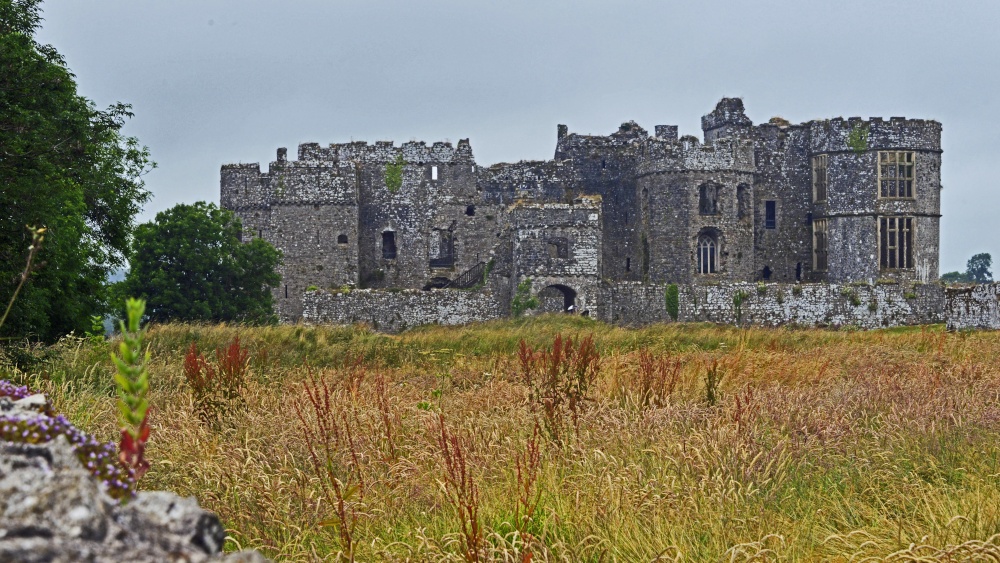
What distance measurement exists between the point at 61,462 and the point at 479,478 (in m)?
4.91

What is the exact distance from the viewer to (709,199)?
1550 inches

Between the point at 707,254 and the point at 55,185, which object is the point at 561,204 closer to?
the point at 707,254

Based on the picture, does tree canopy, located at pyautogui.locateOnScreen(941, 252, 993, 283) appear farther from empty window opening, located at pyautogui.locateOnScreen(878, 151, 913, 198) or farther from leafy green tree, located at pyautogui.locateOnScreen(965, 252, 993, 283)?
empty window opening, located at pyautogui.locateOnScreen(878, 151, 913, 198)

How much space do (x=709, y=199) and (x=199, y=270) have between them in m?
19.8

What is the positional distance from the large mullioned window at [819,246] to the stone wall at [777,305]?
5.52m

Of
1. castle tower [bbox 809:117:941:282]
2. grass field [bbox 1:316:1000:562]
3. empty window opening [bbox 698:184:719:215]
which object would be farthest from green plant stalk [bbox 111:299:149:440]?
castle tower [bbox 809:117:941:282]

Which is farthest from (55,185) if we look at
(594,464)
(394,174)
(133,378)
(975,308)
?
(394,174)

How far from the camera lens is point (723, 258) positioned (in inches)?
1539

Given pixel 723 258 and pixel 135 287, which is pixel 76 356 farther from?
pixel 723 258

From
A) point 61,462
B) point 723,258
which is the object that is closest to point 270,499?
point 61,462

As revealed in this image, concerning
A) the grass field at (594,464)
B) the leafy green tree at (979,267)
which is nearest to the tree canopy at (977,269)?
the leafy green tree at (979,267)

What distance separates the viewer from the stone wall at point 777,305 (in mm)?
35375

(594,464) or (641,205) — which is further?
(641,205)

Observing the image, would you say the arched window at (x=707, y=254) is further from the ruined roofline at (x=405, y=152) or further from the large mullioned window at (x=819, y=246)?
A: the ruined roofline at (x=405, y=152)
